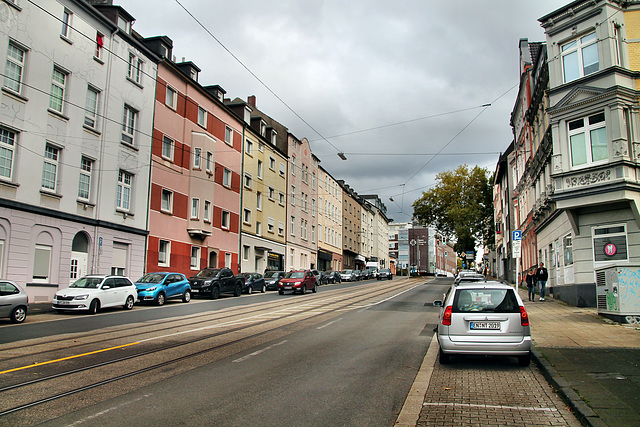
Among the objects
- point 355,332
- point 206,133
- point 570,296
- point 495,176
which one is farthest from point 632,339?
point 495,176

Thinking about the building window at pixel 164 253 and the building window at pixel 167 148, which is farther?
the building window at pixel 167 148

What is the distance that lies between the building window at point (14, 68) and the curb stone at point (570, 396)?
21.7 m

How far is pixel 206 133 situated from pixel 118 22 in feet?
32.5

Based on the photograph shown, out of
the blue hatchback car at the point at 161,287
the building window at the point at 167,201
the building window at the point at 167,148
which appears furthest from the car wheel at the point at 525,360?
the building window at the point at 167,148

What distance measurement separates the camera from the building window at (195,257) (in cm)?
3472

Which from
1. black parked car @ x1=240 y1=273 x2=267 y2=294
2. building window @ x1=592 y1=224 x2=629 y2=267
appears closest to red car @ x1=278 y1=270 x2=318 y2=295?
black parked car @ x1=240 y1=273 x2=267 y2=294

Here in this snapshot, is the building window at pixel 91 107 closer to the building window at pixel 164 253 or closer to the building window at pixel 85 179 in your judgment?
the building window at pixel 85 179

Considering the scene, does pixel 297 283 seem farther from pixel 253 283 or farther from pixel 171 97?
pixel 171 97

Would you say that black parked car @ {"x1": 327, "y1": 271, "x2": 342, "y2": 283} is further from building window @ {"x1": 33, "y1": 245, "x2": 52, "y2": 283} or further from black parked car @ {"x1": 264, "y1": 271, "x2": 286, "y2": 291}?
building window @ {"x1": 33, "y1": 245, "x2": 52, "y2": 283}

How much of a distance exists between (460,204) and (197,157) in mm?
34117

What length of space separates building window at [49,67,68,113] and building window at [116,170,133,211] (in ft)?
17.0

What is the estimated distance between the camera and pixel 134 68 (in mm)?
29125

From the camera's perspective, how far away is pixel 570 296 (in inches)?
795

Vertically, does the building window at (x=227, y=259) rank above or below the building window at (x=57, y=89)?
below
